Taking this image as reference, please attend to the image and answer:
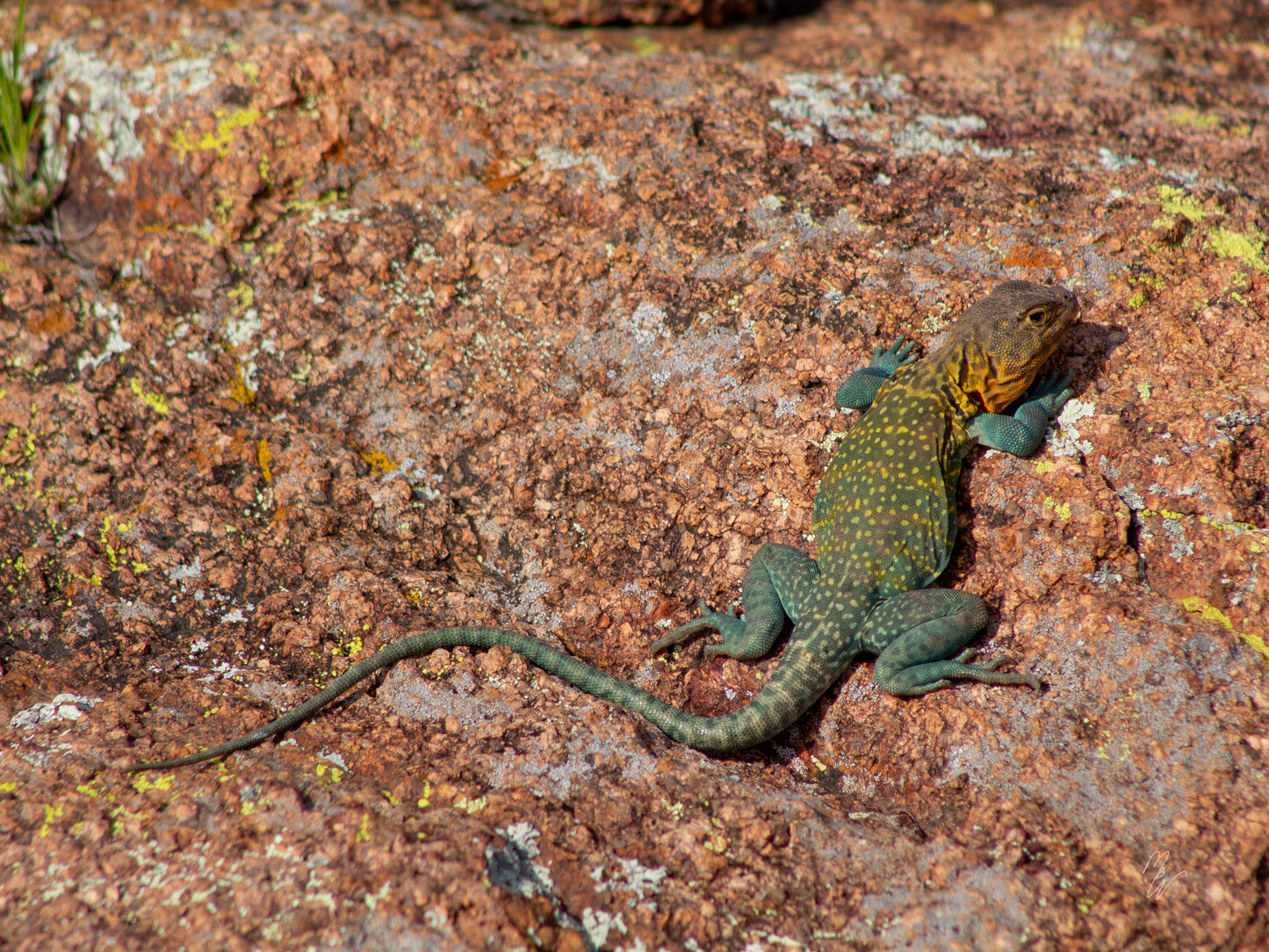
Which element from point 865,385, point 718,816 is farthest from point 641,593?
point 865,385

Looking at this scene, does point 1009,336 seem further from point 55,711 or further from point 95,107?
point 95,107

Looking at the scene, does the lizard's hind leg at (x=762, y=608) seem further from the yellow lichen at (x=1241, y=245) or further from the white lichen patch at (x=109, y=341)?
the white lichen patch at (x=109, y=341)

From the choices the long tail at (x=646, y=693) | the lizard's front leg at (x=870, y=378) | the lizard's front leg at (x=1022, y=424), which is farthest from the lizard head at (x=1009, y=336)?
the long tail at (x=646, y=693)

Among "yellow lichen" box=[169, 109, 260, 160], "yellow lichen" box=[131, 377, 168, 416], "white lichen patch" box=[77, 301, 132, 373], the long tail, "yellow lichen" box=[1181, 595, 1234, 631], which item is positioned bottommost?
the long tail

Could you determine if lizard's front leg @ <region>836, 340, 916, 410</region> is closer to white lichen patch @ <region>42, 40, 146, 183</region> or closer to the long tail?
the long tail

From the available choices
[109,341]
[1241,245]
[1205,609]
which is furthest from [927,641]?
[109,341]

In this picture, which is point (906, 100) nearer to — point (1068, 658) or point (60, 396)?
point (1068, 658)

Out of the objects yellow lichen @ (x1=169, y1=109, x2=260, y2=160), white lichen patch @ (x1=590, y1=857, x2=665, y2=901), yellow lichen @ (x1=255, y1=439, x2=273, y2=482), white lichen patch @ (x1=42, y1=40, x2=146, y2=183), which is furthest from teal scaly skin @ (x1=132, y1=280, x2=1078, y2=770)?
white lichen patch @ (x1=42, y1=40, x2=146, y2=183)

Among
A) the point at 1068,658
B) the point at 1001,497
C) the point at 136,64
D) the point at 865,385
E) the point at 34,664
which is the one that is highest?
the point at 136,64
